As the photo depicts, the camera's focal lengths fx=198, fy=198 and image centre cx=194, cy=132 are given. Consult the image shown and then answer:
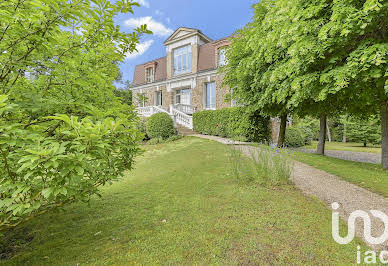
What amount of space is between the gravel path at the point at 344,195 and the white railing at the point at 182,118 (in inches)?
454

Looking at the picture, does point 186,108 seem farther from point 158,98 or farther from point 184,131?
point 158,98

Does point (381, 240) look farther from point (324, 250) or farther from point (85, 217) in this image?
point (85, 217)

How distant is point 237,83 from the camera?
10406 mm

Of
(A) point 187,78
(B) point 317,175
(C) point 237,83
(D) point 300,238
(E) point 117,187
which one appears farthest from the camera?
(A) point 187,78

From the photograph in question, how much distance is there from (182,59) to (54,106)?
19.4 metres

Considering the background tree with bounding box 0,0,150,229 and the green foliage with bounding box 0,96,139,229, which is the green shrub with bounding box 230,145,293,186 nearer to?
the background tree with bounding box 0,0,150,229

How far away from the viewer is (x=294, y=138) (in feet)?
55.0

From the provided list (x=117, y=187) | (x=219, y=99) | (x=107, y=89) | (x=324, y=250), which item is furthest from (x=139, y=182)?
(x=219, y=99)

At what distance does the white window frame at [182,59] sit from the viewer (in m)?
19.7

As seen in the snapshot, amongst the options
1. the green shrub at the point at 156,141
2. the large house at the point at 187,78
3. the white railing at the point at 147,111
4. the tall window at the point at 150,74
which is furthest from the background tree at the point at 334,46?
the tall window at the point at 150,74

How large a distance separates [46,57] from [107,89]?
743 millimetres

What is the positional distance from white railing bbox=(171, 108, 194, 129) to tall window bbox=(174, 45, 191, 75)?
5.20 metres

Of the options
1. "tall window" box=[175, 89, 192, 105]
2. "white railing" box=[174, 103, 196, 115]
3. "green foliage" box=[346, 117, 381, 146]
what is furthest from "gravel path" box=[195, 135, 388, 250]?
"green foliage" box=[346, 117, 381, 146]

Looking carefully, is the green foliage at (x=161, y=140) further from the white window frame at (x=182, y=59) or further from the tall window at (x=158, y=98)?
the tall window at (x=158, y=98)
